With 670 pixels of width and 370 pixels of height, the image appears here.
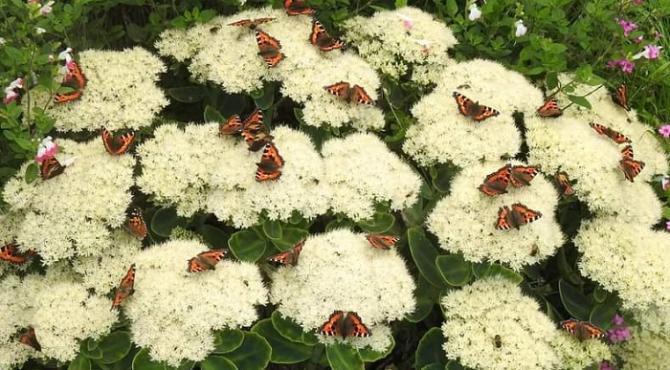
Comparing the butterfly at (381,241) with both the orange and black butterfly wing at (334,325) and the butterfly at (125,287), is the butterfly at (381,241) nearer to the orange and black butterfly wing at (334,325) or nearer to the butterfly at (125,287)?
the orange and black butterfly wing at (334,325)

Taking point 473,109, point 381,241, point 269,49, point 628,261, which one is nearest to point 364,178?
point 381,241

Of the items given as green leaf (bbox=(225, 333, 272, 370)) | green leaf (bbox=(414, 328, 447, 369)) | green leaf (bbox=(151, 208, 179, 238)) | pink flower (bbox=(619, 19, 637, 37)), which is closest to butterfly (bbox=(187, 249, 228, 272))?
green leaf (bbox=(225, 333, 272, 370))

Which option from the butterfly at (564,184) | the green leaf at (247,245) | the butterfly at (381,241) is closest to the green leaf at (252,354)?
the green leaf at (247,245)

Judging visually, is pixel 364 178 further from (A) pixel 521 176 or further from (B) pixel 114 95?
(B) pixel 114 95

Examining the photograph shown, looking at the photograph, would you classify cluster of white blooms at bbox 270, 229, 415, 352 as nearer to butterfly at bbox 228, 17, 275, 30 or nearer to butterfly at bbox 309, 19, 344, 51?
butterfly at bbox 309, 19, 344, 51

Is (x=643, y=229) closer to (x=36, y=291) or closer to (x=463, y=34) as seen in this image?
(x=463, y=34)

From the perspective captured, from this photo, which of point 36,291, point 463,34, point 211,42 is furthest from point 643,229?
point 36,291
